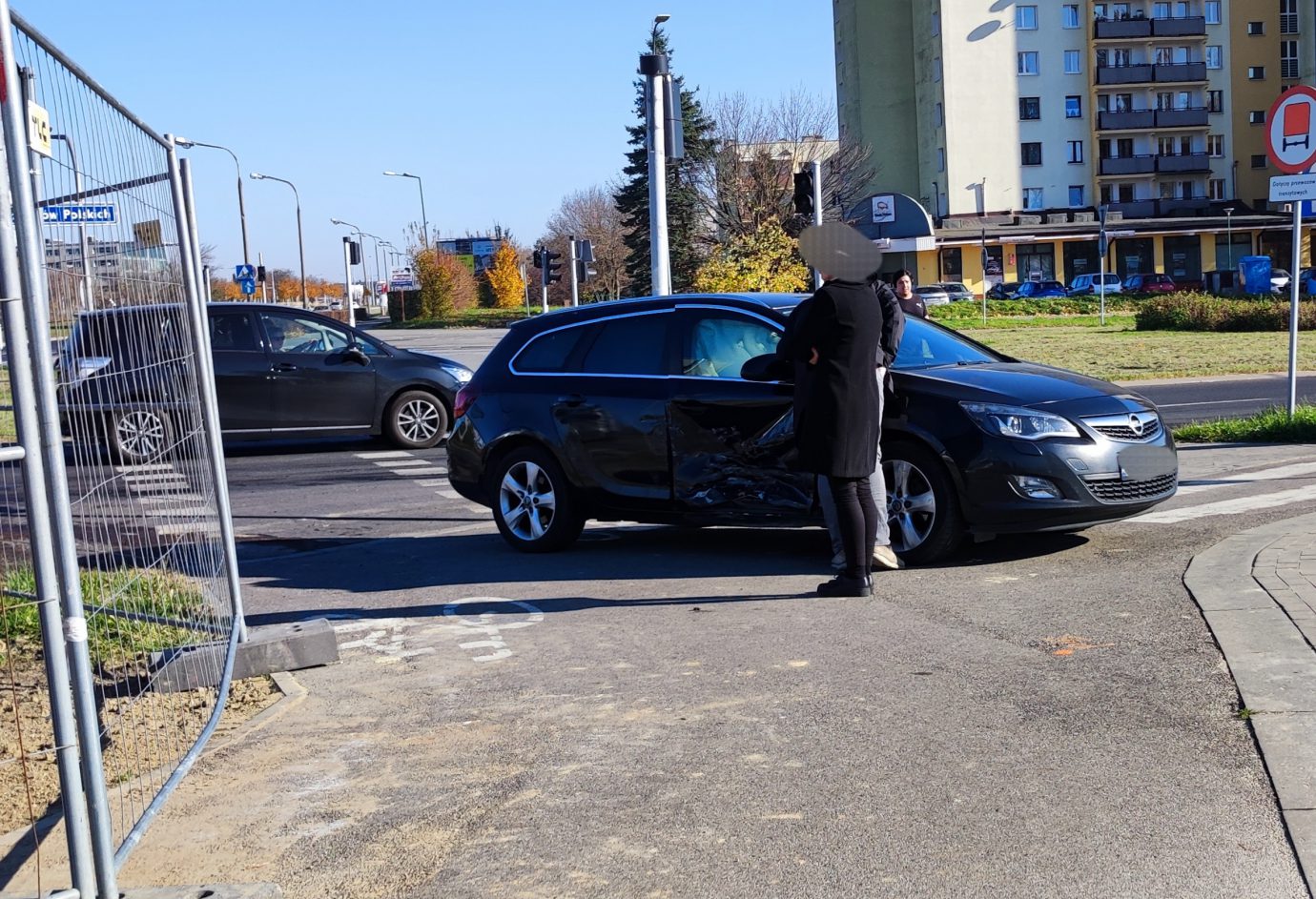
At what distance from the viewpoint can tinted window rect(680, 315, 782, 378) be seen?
881 centimetres

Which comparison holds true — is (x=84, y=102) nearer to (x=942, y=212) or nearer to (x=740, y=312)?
(x=740, y=312)

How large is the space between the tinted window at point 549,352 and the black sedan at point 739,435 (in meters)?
0.01

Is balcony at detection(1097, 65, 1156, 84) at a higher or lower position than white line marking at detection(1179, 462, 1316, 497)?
higher

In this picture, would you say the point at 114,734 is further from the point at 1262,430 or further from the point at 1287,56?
the point at 1287,56

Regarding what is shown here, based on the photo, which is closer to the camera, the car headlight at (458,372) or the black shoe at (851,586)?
the black shoe at (851,586)

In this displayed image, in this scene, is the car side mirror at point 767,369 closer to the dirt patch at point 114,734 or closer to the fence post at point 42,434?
the dirt patch at point 114,734

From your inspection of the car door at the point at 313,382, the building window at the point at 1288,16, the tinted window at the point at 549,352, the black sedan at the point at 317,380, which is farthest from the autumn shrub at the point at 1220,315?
the building window at the point at 1288,16

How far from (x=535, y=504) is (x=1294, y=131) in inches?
296

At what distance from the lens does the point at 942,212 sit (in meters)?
81.9

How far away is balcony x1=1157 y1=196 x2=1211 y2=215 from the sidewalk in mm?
77917

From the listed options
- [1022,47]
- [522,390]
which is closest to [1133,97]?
[1022,47]

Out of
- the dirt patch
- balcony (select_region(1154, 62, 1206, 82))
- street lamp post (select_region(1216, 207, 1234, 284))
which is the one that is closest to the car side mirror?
the dirt patch

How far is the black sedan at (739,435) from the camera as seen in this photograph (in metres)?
8.02

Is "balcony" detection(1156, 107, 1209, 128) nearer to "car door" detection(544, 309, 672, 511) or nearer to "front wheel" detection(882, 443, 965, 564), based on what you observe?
"car door" detection(544, 309, 672, 511)
